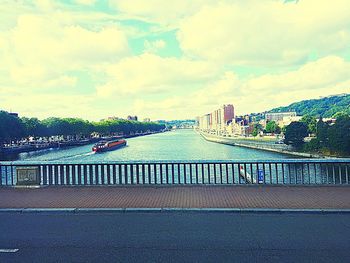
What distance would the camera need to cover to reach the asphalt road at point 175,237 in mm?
6113

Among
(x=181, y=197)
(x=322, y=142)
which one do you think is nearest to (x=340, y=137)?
(x=322, y=142)

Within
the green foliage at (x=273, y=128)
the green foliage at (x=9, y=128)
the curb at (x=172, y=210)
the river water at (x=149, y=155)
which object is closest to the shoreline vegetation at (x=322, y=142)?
the river water at (x=149, y=155)

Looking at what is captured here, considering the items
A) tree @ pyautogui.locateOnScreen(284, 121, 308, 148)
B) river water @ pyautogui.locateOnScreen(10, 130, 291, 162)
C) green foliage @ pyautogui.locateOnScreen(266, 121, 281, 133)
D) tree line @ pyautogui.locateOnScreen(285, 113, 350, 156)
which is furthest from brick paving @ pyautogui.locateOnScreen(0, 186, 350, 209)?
green foliage @ pyautogui.locateOnScreen(266, 121, 281, 133)

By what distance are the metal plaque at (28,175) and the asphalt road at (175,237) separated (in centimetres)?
373

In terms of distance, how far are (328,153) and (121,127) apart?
124 m

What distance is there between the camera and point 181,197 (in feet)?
34.8

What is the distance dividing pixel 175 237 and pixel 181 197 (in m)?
3.44

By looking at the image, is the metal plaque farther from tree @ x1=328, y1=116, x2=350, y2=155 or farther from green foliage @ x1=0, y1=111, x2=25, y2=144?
green foliage @ x1=0, y1=111, x2=25, y2=144

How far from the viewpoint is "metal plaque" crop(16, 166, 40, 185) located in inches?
513

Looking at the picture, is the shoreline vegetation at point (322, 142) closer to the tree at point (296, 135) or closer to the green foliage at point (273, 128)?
the tree at point (296, 135)

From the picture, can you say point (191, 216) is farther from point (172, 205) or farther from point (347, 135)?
point (347, 135)

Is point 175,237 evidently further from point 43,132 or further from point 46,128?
point 46,128

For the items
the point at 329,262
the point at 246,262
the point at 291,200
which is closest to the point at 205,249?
the point at 246,262

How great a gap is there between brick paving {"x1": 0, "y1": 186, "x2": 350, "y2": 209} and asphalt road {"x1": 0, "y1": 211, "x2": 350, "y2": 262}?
0.64m
